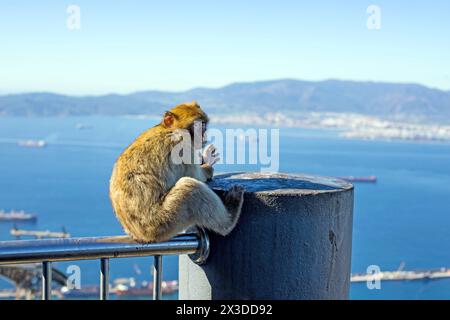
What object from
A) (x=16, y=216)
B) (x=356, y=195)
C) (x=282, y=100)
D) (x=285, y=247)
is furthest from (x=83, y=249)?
(x=282, y=100)

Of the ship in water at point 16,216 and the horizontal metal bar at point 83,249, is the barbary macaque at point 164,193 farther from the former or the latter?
the ship in water at point 16,216

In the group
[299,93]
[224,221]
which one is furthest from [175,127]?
[299,93]

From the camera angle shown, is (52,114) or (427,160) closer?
(427,160)

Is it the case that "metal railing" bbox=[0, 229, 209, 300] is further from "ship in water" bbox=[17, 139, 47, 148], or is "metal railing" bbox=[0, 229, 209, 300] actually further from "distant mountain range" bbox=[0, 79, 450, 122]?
"distant mountain range" bbox=[0, 79, 450, 122]

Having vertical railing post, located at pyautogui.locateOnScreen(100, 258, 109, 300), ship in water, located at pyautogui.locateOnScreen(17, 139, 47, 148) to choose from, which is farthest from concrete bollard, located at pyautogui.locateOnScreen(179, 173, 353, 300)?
ship in water, located at pyautogui.locateOnScreen(17, 139, 47, 148)

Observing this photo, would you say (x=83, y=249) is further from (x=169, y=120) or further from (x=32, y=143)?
(x=32, y=143)

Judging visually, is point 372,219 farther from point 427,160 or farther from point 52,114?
point 52,114

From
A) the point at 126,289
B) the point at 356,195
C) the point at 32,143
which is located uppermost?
the point at 32,143
